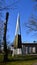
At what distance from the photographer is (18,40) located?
51688 mm

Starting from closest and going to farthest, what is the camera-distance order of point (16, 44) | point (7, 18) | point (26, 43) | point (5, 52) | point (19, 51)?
point (7, 18)
point (5, 52)
point (19, 51)
point (16, 44)
point (26, 43)

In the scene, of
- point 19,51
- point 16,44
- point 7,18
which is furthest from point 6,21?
point 16,44

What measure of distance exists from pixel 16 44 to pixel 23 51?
37.8 ft

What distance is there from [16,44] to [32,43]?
2189 cm

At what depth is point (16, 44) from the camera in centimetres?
5016

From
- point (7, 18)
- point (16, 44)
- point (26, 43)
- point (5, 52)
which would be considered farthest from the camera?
point (26, 43)

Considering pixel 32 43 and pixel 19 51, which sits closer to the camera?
pixel 19 51

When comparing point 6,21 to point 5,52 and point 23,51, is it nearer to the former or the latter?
point 5,52

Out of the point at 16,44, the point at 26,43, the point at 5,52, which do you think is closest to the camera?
the point at 5,52

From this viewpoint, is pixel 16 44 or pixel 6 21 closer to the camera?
pixel 6 21

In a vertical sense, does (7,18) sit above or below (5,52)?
above

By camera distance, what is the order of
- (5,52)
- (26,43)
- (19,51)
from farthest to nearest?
(26,43)
(19,51)
(5,52)

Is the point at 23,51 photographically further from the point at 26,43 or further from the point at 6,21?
the point at 26,43

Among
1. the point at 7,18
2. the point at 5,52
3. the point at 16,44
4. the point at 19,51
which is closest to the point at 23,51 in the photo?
the point at 19,51
